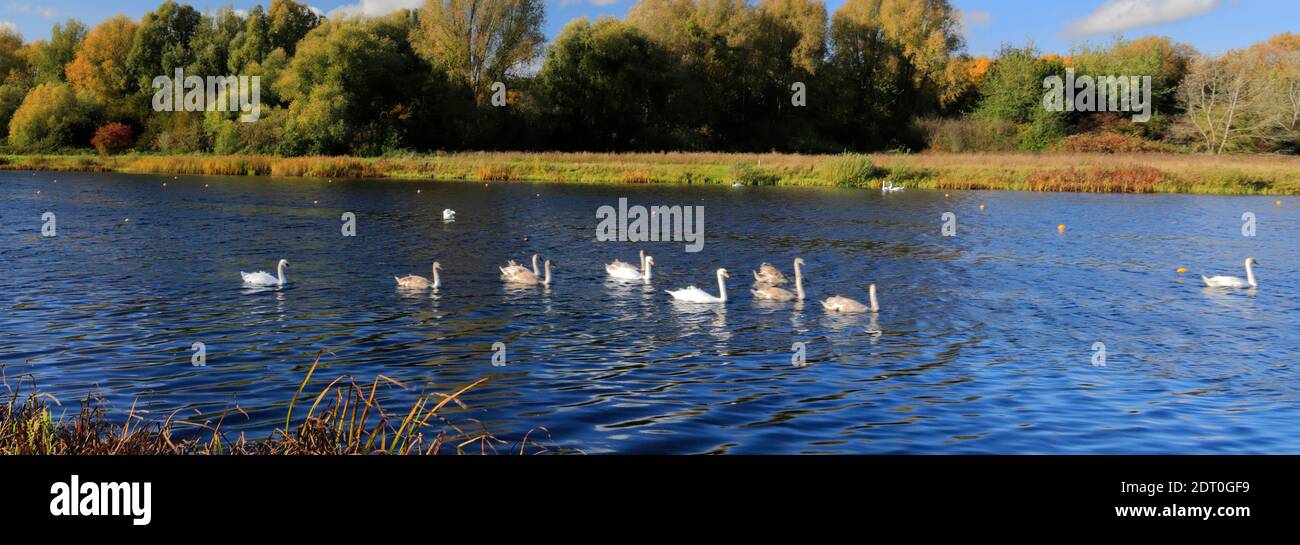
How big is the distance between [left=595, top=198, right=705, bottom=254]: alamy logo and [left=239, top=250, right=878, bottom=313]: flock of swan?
21.0 feet

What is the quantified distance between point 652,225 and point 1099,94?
64.7 metres

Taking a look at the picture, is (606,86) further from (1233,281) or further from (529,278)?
(1233,281)

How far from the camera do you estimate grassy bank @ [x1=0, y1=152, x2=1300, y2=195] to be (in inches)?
2041

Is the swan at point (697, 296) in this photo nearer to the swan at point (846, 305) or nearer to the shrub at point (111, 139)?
the swan at point (846, 305)

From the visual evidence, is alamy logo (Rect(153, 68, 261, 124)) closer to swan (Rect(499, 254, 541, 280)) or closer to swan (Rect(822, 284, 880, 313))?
swan (Rect(499, 254, 541, 280))

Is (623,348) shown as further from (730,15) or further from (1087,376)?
(730,15)

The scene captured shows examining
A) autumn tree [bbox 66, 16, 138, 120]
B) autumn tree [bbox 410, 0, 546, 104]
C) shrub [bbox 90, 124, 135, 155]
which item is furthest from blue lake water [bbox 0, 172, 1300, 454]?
autumn tree [bbox 66, 16, 138, 120]

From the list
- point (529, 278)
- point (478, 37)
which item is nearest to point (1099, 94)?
point (478, 37)

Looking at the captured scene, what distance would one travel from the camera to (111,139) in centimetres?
7325

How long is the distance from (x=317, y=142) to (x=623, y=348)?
58015mm

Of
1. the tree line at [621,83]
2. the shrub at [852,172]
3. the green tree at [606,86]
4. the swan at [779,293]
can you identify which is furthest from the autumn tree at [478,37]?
the swan at [779,293]
